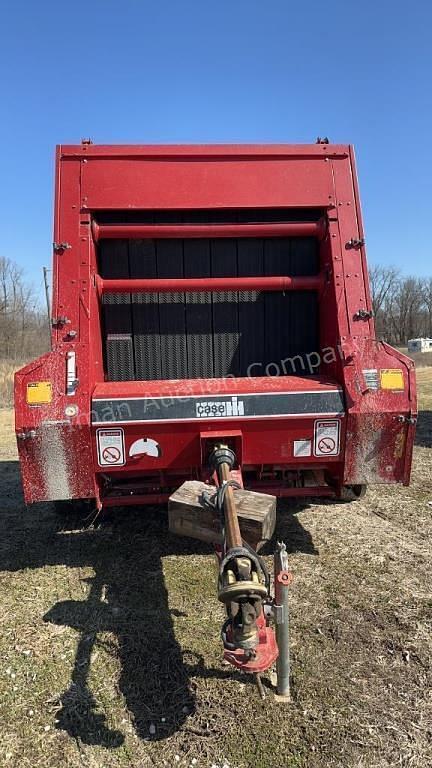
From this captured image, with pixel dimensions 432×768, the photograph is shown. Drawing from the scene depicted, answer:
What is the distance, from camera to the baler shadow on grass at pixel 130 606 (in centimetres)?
231

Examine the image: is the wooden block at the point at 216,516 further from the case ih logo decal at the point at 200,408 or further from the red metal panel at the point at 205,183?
the red metal panel at the point at 205,183

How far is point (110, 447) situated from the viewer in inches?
131

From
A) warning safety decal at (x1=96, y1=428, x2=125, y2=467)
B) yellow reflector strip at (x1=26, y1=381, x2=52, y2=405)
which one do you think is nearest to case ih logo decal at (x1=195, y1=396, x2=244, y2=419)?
warning safety decal at (x1=96, y1=428, x2=125, y2=467)

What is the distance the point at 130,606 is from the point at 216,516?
1145mm

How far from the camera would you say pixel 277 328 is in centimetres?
411

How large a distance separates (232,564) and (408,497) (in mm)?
3578

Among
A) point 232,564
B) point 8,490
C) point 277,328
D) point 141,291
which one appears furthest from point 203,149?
point 8,490

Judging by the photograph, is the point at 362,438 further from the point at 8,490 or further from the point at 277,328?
the point at 8,490

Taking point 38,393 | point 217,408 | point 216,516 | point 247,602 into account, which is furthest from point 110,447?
point 247,602

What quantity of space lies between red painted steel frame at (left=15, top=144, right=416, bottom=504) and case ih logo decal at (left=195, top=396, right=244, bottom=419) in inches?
2.2

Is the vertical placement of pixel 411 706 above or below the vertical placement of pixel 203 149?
below

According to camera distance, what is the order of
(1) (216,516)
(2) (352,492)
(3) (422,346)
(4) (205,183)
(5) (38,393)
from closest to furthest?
(1) (216,516), (5) (38,393), (4) (205,183), (2) (352,492), (3) (422,346)

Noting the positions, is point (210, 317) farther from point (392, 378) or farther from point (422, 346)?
point (422, 346)

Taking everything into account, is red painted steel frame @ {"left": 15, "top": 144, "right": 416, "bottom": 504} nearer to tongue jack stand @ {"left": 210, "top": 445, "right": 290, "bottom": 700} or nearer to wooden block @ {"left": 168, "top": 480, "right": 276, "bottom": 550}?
wooden block @ {"left": 168, "top": 480, "right": 276, "bottom": 550}
